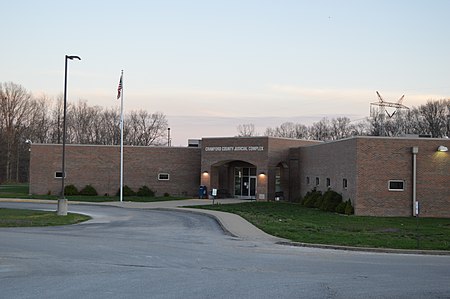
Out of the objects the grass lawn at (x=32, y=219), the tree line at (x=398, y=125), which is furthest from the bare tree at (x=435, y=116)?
the grass lawn at (x=32, y=219)

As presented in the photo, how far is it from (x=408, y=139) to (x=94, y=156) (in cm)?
2929

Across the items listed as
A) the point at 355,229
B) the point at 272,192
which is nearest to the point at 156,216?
the point at 355,229

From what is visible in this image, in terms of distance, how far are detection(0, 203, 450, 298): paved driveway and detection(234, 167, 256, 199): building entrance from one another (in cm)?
3233

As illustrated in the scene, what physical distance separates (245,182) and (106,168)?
1292 centimetres

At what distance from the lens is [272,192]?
51.0 m

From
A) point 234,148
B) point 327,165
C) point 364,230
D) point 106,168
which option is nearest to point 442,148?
point 327,165

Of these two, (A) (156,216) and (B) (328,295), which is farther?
(A) (156,216)

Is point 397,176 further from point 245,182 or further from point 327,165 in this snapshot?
point 245,182

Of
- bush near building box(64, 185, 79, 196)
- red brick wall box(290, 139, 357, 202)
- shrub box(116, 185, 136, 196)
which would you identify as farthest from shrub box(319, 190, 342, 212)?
bush near building box(64, 185, 79, 196)

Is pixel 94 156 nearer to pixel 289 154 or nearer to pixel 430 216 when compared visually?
pixel 289 154

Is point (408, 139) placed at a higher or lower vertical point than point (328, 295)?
higher

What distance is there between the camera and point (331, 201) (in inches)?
1555

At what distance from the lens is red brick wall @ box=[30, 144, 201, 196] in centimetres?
5369

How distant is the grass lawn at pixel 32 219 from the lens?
87.6 ft
